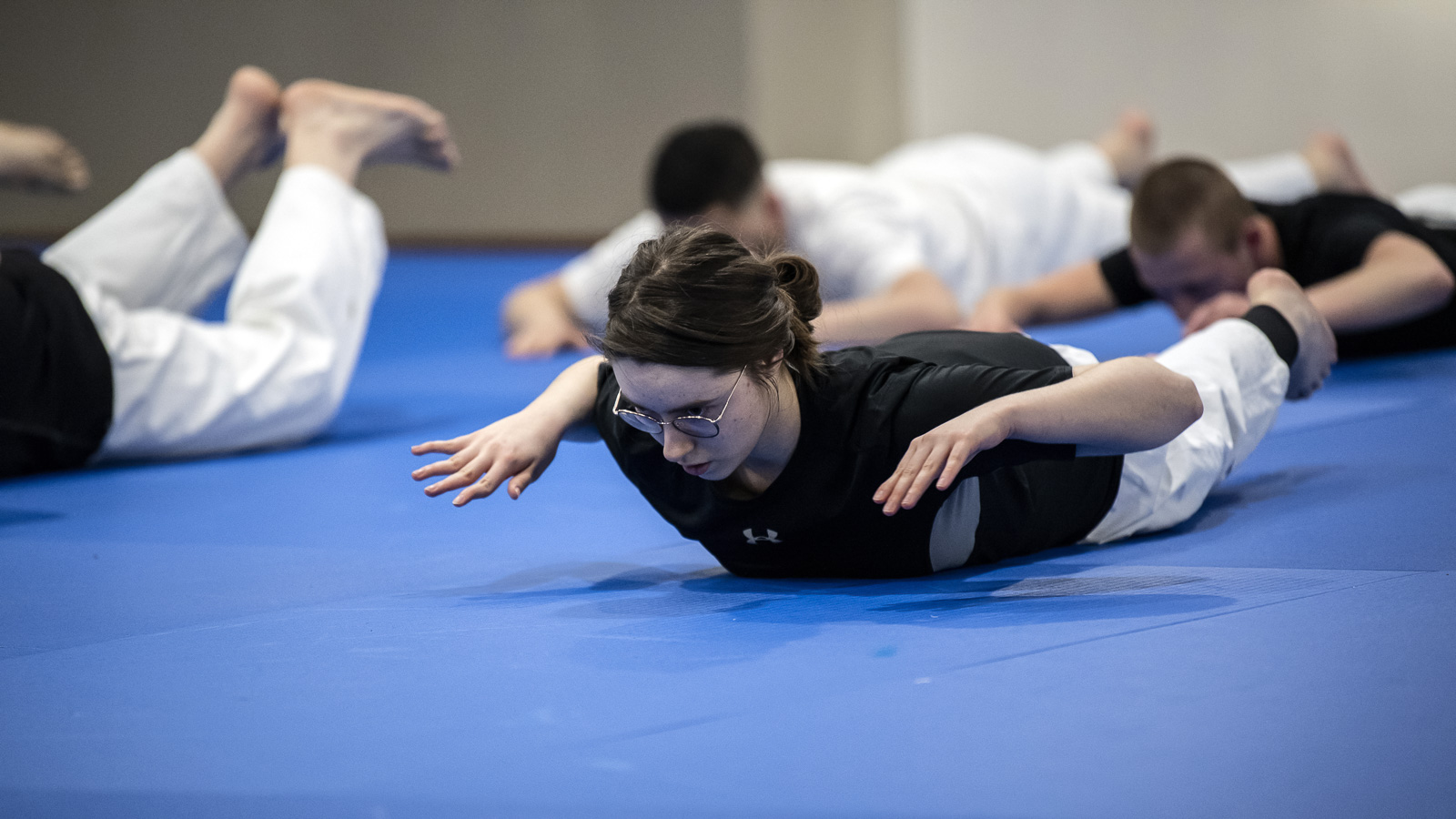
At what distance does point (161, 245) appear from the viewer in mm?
2994

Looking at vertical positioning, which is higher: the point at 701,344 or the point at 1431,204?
the point at 701,344

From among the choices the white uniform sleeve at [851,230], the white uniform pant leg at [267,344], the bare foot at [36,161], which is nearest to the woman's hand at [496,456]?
the white uniform pant leg at [267,344]

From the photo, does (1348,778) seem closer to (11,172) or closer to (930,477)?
(930,477)

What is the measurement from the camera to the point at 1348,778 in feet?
3.44

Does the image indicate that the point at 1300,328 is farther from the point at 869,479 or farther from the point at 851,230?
the point at 851,230

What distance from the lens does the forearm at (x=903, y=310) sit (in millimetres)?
3408

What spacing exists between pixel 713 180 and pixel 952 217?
1162 millimetres

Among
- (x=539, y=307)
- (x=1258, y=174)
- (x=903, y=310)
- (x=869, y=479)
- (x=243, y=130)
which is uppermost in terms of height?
(x=243, y=130)

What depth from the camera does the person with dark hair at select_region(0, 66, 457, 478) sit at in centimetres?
264

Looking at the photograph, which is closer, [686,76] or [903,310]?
[903,310]

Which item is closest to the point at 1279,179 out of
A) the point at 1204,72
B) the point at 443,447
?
the point at 1204,72

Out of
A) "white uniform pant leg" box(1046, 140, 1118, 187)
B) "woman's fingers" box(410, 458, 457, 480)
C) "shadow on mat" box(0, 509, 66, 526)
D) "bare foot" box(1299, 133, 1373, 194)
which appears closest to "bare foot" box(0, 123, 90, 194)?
"shadow on mat" box(0, 509, 66, 526)

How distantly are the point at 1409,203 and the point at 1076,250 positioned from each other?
114cm

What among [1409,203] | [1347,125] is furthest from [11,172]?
[1347,125]
